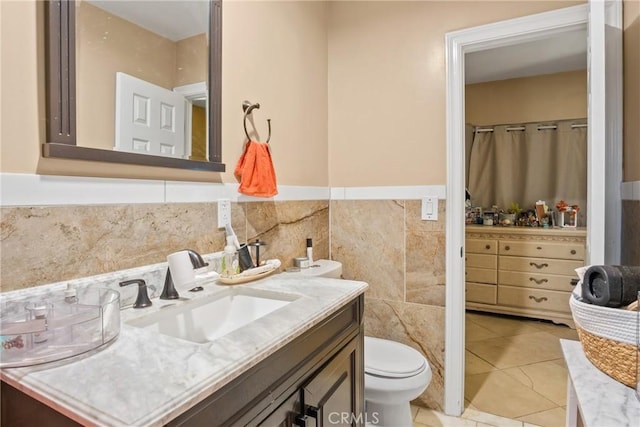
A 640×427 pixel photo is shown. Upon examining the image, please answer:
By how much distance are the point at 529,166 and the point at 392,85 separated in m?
2.51

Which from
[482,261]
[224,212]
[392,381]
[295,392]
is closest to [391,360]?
[392,381]

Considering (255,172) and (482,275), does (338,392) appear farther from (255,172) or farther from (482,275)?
(482,275)

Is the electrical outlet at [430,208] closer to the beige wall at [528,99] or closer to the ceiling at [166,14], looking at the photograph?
the ceiling at [166,14]

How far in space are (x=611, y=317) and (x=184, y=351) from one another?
88 centimetres

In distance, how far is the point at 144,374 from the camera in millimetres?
671

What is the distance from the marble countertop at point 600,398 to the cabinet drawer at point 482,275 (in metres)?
2.91

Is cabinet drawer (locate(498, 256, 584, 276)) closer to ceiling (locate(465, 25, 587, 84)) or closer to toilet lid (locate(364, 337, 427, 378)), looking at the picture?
ceiling (locate(465, 25, 587, 84))

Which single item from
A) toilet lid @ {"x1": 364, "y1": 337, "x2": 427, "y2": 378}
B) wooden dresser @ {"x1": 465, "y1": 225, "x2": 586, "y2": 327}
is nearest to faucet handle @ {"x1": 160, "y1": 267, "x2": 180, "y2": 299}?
toilet lid @ {"x1": 364, "y1": 337, "x2": 427, "y2": 378}

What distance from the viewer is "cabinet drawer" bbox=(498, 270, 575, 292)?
10.6ft

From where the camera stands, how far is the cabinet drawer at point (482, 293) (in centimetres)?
355

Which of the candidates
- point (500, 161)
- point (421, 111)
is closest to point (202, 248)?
point (421, 111)

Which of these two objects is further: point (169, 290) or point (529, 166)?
point (529, 166)

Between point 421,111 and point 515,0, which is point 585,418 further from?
point 515,0

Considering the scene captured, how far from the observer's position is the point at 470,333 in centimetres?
318
